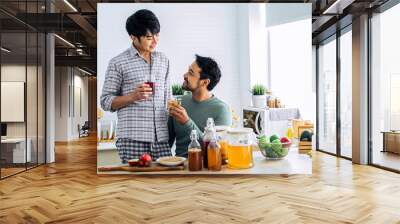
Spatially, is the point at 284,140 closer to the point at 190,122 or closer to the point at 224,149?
the point at 224,149

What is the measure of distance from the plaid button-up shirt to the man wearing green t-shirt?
5.4 inches

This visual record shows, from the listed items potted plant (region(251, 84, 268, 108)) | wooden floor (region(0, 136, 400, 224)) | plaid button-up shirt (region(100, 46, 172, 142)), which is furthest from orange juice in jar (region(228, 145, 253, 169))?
plaid button-up shirt (region(100, 46, 172, 142))

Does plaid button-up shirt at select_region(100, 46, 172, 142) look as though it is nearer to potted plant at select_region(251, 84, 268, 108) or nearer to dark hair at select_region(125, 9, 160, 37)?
dark hair at select_region(125, 9, 160, 37)

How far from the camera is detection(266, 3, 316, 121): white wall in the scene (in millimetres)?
4945

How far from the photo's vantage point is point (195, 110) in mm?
4652

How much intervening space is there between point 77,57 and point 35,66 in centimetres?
508

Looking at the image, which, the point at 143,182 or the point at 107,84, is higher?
the point at 107,84

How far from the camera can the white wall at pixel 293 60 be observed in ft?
16.2

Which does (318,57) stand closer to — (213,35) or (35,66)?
(213,35)

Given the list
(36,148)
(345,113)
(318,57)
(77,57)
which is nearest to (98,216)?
(36,148)

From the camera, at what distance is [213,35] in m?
4.93

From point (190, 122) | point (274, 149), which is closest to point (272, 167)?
point (274, 149)

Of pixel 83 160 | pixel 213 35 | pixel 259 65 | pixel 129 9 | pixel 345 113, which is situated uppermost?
pixel 129 9

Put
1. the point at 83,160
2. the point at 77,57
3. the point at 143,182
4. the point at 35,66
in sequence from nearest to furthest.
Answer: the point at 143,182, the point at 35,66, the point at 83,160, the point at 77,57
